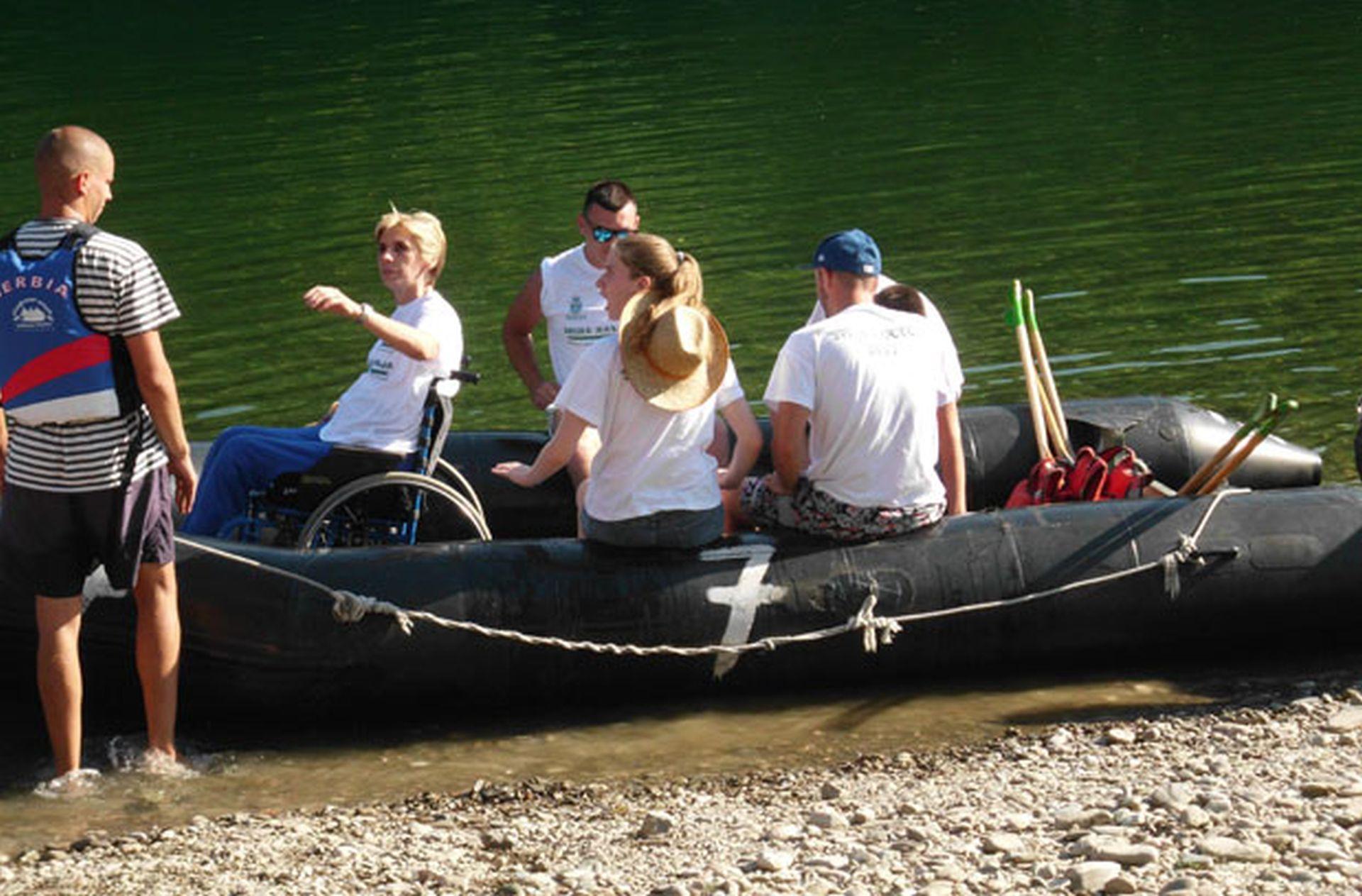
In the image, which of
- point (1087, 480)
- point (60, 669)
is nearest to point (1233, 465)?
point (1087, 480)

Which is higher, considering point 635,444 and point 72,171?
point 72,171

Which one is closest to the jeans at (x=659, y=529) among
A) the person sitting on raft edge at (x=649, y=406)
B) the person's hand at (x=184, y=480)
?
the person sitting on raft edge at (x=649, y=406)

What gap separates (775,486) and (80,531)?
7.67 ft

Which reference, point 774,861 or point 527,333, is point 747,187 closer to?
point 527,333

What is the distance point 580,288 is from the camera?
8.89 metres

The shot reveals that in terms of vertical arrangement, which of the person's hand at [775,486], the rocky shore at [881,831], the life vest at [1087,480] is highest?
the person's hand at [775,486]

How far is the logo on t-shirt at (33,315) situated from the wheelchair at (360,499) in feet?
4.88

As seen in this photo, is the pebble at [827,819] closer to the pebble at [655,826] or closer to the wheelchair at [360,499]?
the pebble at [655,826]

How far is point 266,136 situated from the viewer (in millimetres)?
22422

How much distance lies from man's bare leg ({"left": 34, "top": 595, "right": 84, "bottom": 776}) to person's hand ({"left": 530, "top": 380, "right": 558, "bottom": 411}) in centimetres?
261

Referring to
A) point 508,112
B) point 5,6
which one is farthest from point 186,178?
point 5,6

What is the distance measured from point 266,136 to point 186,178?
2.33 m

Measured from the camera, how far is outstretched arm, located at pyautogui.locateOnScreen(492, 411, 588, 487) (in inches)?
279

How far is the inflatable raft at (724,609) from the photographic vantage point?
7238 mm
